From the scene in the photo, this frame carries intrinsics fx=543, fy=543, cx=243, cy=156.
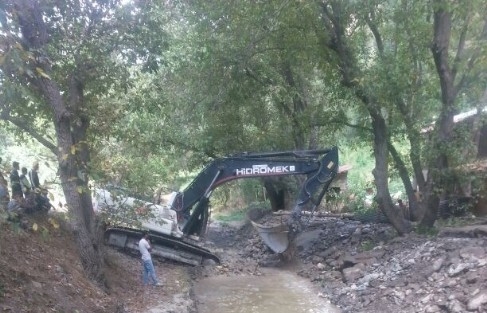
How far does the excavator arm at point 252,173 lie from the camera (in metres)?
14.7

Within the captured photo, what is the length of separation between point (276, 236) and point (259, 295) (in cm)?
404

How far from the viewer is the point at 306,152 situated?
15.0m

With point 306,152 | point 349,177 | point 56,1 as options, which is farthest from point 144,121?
point 349,177

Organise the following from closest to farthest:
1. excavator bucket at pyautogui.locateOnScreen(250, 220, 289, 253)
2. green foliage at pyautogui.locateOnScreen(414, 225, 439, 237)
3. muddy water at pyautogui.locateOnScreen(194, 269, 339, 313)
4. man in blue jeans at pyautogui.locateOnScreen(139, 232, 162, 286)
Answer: muddy water at pyautogui.locateOnScreen(194, 269, 339, 313), man in blue jeans at pyautogui.locateOnScreen(139, 232, 162, 286), green foliage at pyautogui.locateOnScreen(414, 225, 439, 237), excavator bucket at pyautogui.locateOnScreen(250, 220, 289, 253)

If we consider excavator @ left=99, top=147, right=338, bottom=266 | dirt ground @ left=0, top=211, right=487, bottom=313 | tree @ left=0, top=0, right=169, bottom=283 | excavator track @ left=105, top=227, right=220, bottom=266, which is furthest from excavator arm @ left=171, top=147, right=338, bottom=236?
tree @ left=0, top=0, right=169, bottom=283

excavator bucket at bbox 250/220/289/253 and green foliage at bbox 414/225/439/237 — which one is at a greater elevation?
green foliage at bbox 414/225/439/237

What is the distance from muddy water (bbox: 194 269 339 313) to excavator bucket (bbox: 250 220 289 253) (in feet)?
4.76

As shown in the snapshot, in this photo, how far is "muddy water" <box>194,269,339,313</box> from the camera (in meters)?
12.0

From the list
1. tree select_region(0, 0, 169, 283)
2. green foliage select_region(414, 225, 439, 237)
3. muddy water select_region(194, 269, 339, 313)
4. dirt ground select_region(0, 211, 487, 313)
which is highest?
tree select_region(0, 0, 169, 283)

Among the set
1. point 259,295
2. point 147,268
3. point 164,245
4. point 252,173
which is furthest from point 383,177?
point 147,268

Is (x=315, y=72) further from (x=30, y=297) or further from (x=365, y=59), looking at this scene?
(x=30, y=297)

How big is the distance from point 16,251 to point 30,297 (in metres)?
1.48

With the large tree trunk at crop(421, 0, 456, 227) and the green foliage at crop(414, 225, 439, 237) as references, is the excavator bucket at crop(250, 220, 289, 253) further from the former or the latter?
the large tree trunk at crop(421, 0, 456, 227)

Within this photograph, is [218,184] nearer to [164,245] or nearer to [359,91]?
[164,245]
